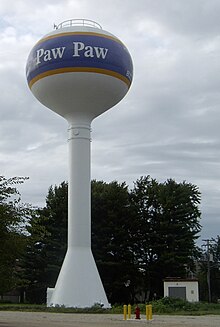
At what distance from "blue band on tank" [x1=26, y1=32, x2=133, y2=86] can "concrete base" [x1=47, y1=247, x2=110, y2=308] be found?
33.3 ft

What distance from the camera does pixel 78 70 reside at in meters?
32.1

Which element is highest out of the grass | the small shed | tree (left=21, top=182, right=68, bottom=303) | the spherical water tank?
the spherical water tank

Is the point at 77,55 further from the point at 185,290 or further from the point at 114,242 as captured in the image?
the point at 114,242

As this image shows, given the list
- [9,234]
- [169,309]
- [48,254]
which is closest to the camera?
[9,234]

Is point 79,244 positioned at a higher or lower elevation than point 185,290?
higher

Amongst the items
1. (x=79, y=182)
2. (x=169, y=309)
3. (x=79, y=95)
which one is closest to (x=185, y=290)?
(x=169, y=309)

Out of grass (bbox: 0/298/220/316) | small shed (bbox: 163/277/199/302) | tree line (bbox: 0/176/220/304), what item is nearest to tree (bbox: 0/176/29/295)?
grass (bbox: 0/298/220/316)

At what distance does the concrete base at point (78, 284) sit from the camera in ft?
104

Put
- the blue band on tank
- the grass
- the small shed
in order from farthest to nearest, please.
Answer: the small shed → the blue band on tank → the grass

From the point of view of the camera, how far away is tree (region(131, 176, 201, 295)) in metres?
52.8

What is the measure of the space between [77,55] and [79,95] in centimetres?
227

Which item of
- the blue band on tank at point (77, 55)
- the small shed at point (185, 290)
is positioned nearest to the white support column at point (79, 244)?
the blue band on tank at point (77, 55)

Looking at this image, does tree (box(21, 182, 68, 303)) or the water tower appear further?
tree (box(21, 182, 68, 303))

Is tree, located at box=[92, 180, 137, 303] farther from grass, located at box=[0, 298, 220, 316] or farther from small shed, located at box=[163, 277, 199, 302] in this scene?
grass, located at box=[0, 298, 220, 316]
